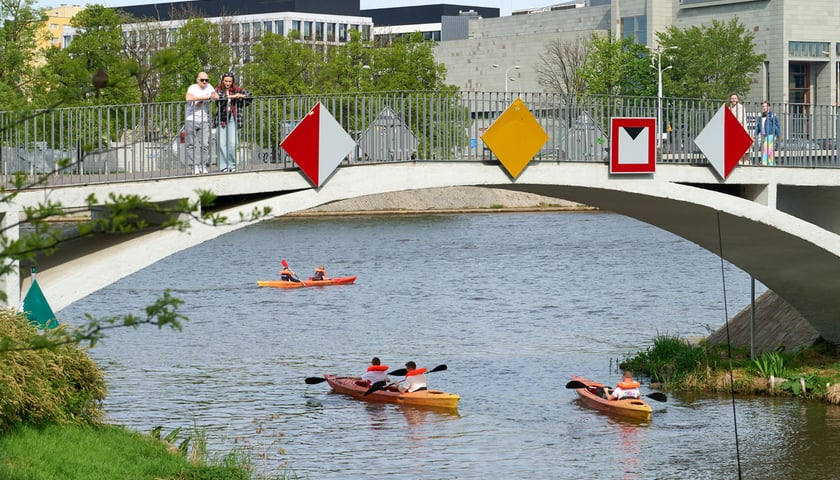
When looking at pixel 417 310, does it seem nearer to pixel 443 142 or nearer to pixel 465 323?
pixel 465 323

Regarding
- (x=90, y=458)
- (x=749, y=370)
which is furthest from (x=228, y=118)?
(x=749, y=370)

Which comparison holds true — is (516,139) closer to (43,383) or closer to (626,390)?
(43,383)

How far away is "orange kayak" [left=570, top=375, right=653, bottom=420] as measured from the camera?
2813 centimetres

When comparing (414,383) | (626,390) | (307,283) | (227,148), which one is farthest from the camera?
(307,283)

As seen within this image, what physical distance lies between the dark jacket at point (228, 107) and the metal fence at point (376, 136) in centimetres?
18

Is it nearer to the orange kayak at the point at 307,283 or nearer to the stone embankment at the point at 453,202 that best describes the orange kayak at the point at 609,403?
the orange kayak at the point at 307,283

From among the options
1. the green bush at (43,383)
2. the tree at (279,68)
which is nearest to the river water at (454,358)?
the green bush at (43,383)

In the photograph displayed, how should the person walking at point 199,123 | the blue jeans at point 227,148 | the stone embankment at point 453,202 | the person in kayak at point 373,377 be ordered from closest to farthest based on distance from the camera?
the person walking at point 199,123 < the blue jeans at point 227,148 < the person in kayak at point 373,377 < the stone embankment at point 453,202

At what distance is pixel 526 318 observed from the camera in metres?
46.4

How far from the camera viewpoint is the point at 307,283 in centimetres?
5647

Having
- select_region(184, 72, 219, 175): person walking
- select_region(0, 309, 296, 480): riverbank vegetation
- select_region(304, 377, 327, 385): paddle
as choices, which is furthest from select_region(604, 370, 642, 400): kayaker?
select_region(0, 309, 296, 480): riverbank vegetation

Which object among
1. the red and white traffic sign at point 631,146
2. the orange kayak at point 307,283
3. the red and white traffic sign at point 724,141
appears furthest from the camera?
the orange kayak at point 307,283

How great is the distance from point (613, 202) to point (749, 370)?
5.95 m

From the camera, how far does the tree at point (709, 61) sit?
306ft
